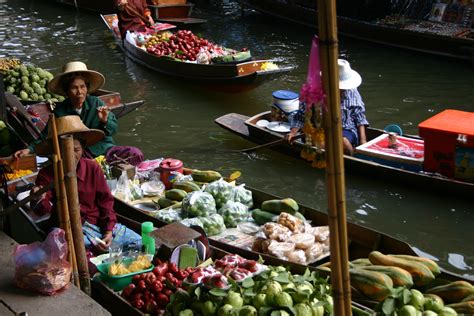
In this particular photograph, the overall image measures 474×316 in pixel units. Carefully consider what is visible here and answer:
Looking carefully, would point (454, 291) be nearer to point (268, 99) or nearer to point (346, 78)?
point (346, 78)

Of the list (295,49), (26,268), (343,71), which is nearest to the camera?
(26,268)

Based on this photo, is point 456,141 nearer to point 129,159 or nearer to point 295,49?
point 129,159

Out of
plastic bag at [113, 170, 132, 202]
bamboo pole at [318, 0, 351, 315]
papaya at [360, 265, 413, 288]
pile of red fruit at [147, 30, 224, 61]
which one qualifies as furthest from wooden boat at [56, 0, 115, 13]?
bamboo pole at [318, 0, 351, 315]

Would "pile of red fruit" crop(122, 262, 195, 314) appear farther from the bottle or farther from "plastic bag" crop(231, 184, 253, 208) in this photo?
"plastic bag" crop(231, 184, 253, 208)

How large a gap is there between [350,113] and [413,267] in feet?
10.1

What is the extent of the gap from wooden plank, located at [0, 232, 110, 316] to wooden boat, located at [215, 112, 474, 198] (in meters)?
3.83

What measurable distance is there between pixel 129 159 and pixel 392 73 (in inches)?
255

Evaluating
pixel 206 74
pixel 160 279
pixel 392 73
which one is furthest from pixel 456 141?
pixel 392 73

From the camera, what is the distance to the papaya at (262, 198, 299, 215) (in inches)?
212

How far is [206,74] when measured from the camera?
406 inches

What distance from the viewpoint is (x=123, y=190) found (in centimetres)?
594

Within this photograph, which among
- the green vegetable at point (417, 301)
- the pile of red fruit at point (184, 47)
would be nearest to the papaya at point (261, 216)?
the green vegetable at point (417, 301)

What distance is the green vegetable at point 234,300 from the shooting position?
3631mm

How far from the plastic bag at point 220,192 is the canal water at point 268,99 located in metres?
1.72
